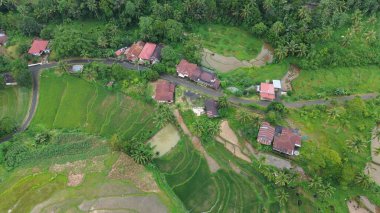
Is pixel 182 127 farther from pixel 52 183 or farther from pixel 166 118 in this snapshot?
pixel 52 183

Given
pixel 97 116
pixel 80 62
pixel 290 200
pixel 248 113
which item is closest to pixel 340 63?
pixel 248 113

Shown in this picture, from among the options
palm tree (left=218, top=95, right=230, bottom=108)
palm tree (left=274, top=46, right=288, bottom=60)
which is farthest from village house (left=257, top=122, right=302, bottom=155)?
palm tree (left=274, top=46, right=288, bottom=60)

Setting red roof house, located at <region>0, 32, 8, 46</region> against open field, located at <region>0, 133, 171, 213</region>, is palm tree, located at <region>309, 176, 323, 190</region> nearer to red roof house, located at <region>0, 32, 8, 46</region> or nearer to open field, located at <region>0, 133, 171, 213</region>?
open field, located at <region>0, 133, 171, 213</region>

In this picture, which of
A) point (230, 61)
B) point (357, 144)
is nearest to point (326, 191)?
point (357, 144)

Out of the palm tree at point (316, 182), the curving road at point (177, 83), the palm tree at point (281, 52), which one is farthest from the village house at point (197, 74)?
the palm tree at point (316, 182)

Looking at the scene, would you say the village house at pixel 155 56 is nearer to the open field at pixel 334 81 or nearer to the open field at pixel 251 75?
the open field at pixel 251 75
